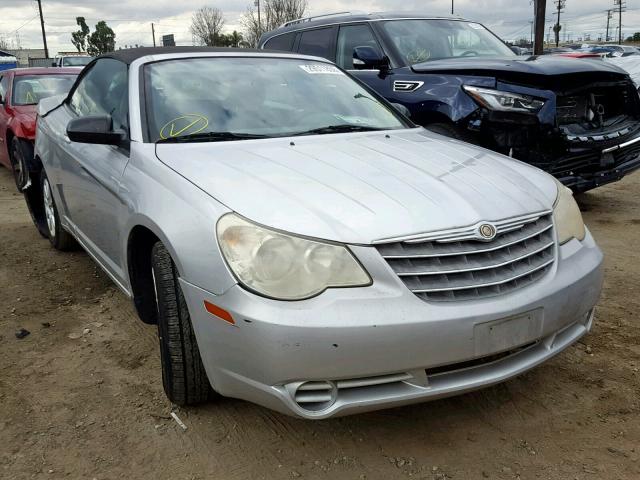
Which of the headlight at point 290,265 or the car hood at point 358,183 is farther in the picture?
the car hood at point 358,183

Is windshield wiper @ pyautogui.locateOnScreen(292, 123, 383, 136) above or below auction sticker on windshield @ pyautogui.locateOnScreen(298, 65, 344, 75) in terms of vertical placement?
below

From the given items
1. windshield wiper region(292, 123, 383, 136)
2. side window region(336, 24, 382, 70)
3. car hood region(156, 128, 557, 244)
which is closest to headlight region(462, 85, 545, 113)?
side window region(336, 24, 382, 70)

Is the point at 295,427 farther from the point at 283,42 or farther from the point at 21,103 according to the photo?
the point at 21,103

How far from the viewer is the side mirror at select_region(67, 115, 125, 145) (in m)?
3.02

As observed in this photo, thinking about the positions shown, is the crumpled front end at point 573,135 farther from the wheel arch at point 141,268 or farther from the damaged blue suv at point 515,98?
the wheel arch at point 141,268

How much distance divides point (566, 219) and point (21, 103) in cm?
705

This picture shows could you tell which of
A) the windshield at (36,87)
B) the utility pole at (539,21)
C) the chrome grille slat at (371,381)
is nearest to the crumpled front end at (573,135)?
the chrome grille slat at (371,381)

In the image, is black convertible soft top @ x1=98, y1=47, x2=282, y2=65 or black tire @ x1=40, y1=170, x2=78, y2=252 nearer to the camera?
black convertible soft top @ x1=98, y1=47, x2=282, y2=65

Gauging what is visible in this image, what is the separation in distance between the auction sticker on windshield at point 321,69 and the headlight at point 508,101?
63.6 inches

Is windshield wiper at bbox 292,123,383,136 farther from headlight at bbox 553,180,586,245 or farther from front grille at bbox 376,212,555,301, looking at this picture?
front grille at bbox 376,212,555,301

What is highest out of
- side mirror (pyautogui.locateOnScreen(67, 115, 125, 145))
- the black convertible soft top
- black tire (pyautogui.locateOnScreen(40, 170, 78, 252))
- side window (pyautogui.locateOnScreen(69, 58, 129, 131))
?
the black convertible soft top

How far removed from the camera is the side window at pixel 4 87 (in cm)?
803

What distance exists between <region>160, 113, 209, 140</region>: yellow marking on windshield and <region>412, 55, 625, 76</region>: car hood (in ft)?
9.74

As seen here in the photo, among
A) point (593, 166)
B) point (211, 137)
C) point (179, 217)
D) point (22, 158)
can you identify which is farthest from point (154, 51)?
point (593, 166)
